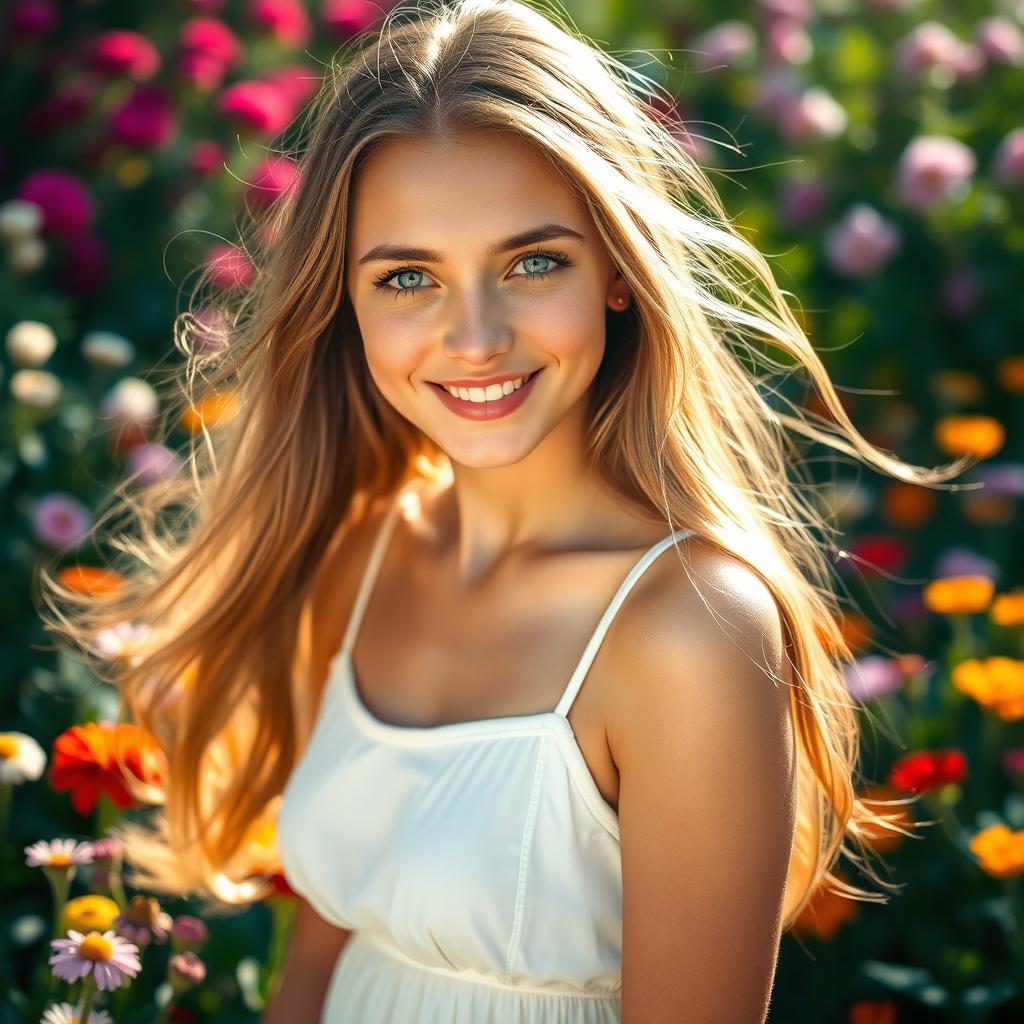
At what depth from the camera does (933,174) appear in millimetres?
3566

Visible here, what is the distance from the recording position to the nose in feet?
5.56

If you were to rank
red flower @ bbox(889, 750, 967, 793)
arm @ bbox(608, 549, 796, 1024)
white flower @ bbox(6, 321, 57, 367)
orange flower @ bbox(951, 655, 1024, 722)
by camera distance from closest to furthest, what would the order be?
arm @ bbox(608, 549, 796, 1024)
red flower @ bbox(889, 750, 967, 793)
orange flower @ bbox(951, 655, 1024, 722)
white flower @ bbox(6, 321, 57, 367)

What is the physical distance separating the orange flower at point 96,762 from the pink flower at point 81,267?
1670 mm

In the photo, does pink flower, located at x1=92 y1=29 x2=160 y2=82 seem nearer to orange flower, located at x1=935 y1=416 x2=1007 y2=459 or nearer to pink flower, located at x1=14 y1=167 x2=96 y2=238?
pink flower, located at x1=14 y1=167 x2=96 y2=238

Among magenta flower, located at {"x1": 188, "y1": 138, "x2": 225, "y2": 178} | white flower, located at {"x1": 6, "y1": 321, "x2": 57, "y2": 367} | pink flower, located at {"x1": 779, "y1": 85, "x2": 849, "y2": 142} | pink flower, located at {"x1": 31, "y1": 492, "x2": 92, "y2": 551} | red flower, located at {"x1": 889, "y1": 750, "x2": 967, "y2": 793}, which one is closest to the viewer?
red flower, located at {"x1": 889, "y1": 750, "x2": 967, "y2": 793}

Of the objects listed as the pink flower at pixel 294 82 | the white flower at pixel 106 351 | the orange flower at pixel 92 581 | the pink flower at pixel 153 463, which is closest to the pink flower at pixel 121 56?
the pink flower at pixel 294 82

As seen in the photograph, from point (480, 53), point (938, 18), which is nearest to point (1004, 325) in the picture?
point (938, 18)

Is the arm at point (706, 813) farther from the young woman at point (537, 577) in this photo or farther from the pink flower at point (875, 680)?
the pink flower at point (875, 680)

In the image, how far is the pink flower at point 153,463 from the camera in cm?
282

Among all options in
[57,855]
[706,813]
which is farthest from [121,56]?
[706,813]

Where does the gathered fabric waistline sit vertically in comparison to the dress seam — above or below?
below

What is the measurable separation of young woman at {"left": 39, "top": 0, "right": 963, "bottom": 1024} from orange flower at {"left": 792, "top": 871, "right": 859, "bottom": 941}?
11.1 inches

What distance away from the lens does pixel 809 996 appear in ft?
8.05

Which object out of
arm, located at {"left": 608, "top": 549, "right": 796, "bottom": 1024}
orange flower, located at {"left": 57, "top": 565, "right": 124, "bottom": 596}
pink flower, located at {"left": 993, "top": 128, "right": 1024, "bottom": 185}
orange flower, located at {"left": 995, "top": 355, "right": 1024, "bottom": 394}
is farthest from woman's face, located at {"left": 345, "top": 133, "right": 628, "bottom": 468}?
pink flower, located at {"left": 993, "top": 128, "right": 1024, "bottom": 185}
